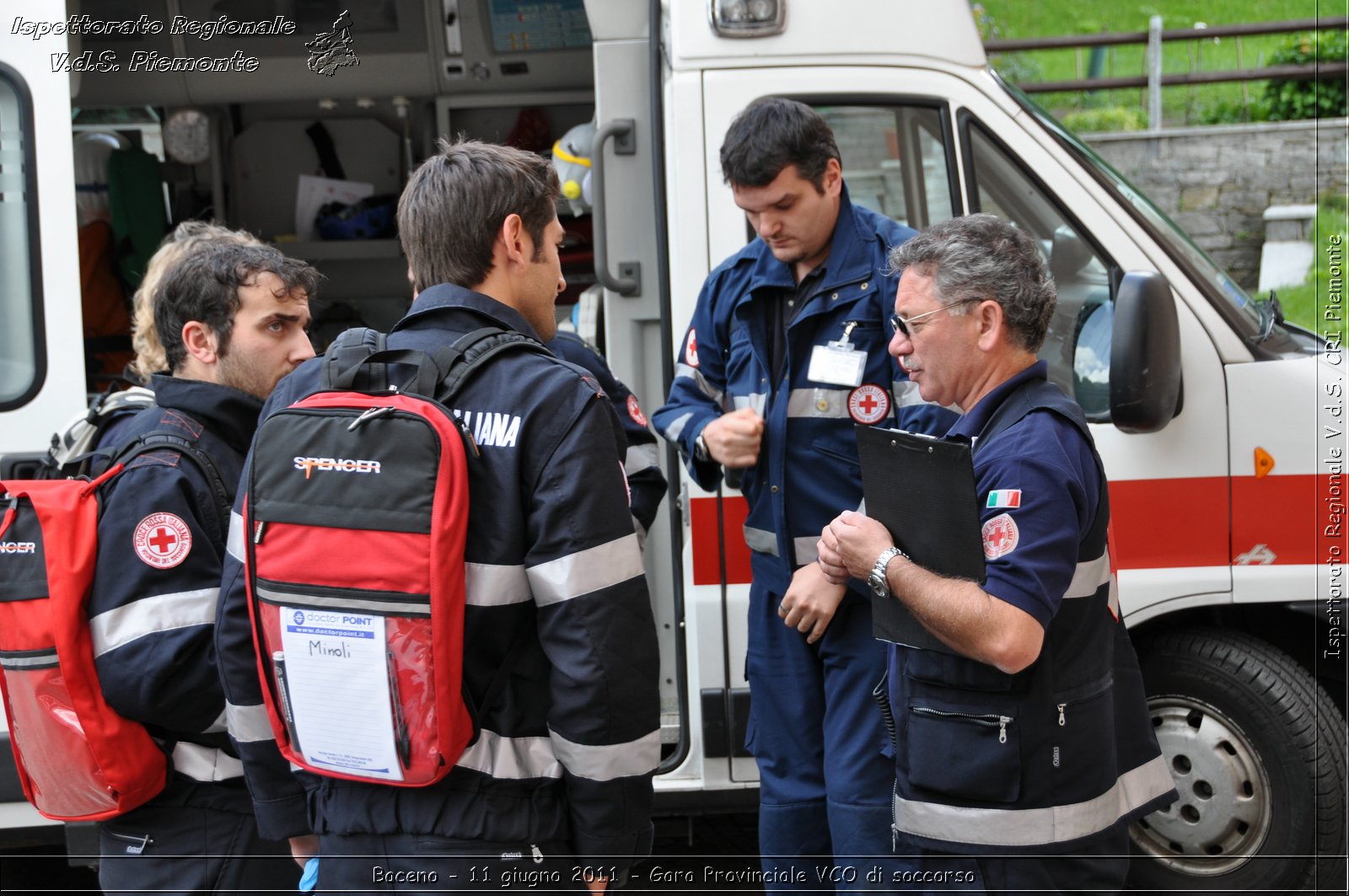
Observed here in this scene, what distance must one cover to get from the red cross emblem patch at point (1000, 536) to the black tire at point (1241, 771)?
1.88m

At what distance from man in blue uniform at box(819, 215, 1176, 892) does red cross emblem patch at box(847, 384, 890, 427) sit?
2.05ft

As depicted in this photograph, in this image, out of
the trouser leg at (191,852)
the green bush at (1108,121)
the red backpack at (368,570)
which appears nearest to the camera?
the red backpack at (368,570)

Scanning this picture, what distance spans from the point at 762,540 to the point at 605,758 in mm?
1211

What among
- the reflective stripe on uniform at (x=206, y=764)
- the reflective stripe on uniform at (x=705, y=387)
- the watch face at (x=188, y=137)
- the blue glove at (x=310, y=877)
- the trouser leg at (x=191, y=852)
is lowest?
the trouser leg at (x=191, y=852)

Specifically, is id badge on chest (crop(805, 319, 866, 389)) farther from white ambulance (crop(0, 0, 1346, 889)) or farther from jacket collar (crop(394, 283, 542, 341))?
jacket collar (crop(394, 283, 542, 341))

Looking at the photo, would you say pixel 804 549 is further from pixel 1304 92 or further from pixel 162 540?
pixel 1304 92

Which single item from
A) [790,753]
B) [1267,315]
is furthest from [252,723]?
[1267,315]

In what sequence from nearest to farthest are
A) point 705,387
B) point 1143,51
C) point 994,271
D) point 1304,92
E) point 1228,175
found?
1. point 994,271
2. point 705,387
3. point 1228,175
4. point 1304,92
5. point 1143,51

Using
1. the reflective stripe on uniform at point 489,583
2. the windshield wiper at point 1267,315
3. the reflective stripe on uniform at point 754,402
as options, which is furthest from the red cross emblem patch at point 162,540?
the windshield wiper at point 1267,315

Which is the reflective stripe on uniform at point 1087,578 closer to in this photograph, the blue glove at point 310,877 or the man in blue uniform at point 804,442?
the man in blue uniform at point 804,442

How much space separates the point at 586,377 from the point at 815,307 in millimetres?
1086

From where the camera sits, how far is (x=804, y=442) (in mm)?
2881

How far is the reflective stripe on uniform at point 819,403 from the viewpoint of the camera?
2.85m

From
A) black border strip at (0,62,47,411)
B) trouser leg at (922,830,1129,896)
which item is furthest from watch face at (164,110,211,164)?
trouser leg at (922,830,1129,896)
